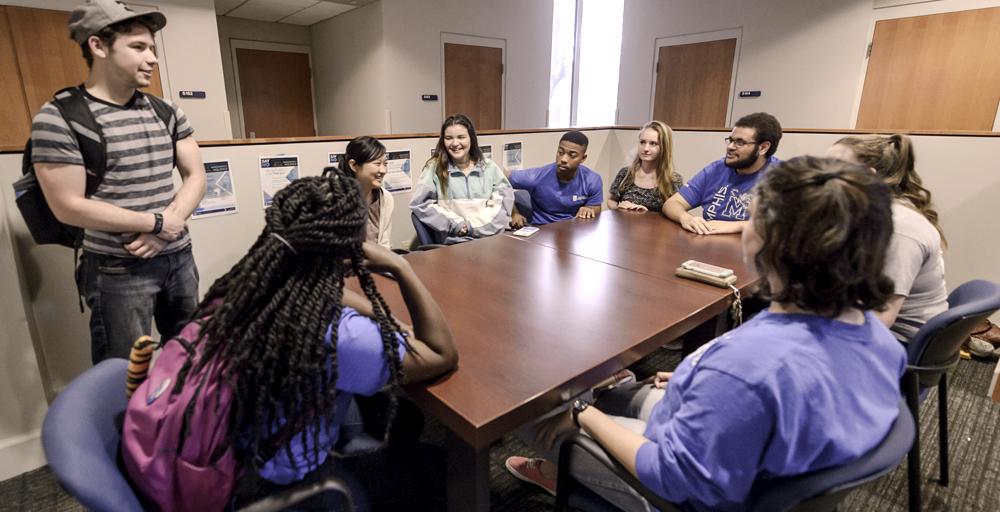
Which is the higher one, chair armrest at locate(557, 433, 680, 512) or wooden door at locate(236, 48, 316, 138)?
wooden door at locate(236, 48, 316, 138)

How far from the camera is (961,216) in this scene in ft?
8.88

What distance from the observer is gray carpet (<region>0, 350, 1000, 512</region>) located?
164 centimetres

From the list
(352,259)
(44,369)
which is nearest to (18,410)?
(44,369)

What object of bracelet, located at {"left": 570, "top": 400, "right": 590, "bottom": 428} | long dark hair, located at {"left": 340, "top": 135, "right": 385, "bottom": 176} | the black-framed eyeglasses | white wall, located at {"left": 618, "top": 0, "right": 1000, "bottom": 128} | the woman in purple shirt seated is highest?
white wall, located at {"left": 618, "top": 0, "right": 1000, "bottom": 128}

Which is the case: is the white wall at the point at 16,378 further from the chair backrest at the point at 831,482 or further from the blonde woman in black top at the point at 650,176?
the blonde woman in black top at the point at 650,176

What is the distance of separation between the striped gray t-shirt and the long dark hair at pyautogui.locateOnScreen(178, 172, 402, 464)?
0.89 metres

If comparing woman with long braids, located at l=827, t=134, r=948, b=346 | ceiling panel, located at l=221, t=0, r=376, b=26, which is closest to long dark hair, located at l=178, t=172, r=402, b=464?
woman with long braids, located at l=827, t=134, r=948, b=346

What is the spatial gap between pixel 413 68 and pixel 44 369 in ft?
14.0

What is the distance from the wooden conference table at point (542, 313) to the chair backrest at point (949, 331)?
1.50 feet

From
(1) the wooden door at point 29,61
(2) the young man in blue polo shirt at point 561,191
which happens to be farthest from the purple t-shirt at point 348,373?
(1) the wooden door at point 29,61

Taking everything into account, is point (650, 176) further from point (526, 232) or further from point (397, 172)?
point (397, 172)

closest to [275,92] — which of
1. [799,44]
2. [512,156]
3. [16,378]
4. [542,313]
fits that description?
→ [512,156]

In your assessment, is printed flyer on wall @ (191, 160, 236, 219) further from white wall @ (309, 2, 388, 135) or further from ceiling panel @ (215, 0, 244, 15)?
ceiling panel @ (215, 0, 244, 15)

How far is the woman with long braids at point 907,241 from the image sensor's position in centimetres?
133
